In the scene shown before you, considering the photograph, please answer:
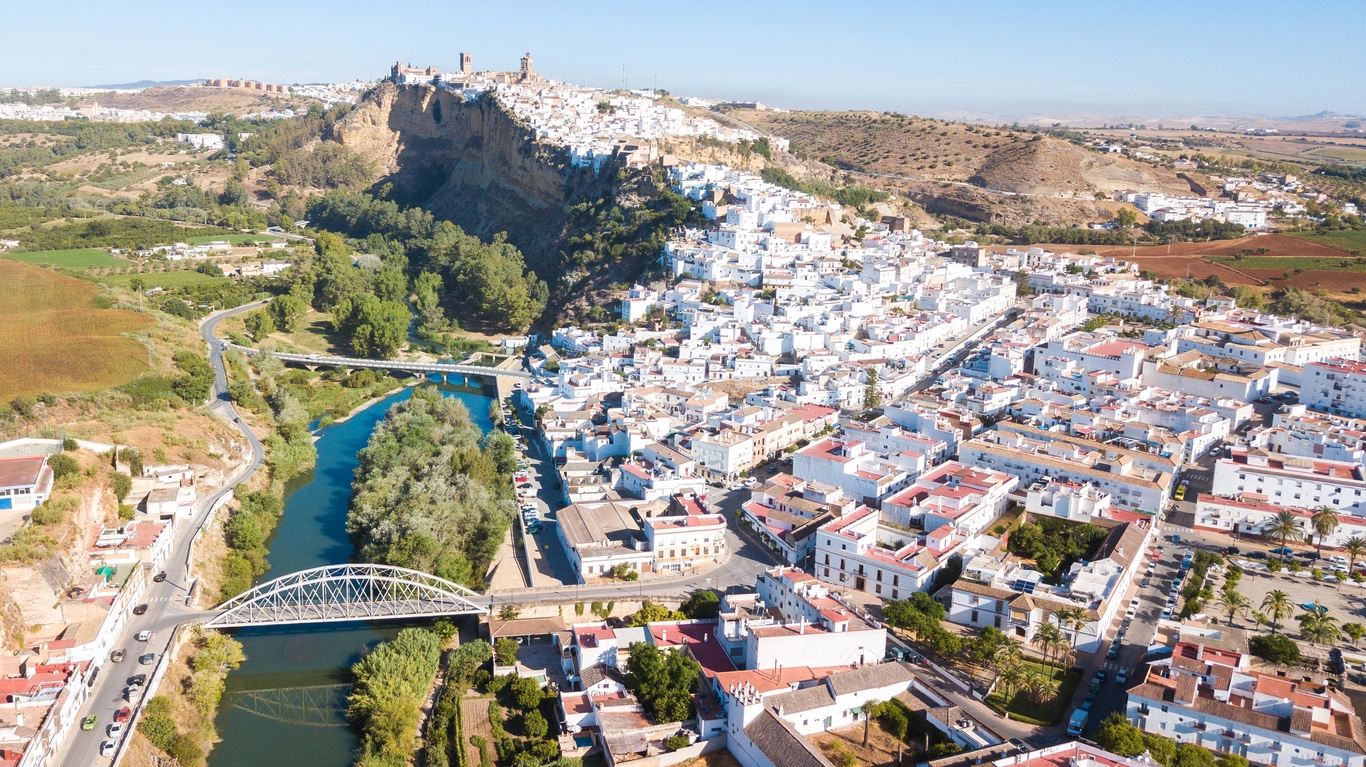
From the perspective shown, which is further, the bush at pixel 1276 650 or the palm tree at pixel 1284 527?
the palm tree at pixel 1284 527

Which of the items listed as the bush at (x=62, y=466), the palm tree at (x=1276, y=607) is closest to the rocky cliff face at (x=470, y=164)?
the bush at (x=62, y=466)

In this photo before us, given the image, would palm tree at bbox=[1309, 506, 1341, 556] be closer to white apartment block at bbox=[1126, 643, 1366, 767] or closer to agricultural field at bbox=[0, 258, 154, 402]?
white apartment block at bbox=[1126, 643, 1366, 767]

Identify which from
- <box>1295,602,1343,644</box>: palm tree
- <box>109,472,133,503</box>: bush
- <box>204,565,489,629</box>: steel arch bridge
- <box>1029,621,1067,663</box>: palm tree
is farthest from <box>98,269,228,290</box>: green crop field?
<box>1295,602,1343,644</box>: palm tree

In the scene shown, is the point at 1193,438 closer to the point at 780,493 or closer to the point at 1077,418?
the point at 1077,418

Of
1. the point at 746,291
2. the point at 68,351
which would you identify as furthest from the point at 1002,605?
the point at 68,351

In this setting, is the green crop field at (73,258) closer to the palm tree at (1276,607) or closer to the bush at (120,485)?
the bush at (120,485)

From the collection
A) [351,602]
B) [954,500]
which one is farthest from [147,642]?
[954,500]
